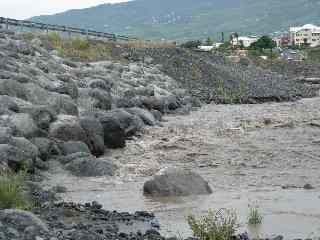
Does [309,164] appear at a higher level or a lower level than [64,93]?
lower

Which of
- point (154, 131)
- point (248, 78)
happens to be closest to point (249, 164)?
point (154, 131)

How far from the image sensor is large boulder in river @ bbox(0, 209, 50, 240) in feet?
23.1

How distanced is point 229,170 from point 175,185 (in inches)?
132

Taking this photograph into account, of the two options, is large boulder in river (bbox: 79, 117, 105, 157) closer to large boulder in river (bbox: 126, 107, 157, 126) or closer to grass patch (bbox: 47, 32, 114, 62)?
large boulder in river (bbox: 126, 107, 157, 126)

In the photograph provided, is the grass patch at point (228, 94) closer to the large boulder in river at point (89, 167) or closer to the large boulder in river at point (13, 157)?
the large boulder in river at point (89, 167)

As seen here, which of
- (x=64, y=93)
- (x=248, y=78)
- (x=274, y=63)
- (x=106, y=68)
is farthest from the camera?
(x=274, y=63)

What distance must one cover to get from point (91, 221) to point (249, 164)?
6.74 metres

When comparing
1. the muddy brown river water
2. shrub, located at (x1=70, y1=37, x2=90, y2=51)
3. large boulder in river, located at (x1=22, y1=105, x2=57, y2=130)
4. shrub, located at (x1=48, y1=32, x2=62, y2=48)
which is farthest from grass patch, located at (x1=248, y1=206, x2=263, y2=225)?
shrub, located at (x1=70, y1=37, x2=90, y2=51)

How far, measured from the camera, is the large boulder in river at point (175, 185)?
11.4 metres

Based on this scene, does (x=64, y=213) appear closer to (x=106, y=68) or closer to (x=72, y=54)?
(x=106, y=68)

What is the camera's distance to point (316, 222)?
938cm

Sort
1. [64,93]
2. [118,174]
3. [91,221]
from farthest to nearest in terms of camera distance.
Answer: [64,93], [118,174], [91,221]

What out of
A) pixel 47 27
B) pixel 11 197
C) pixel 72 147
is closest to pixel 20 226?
pixel 11 197

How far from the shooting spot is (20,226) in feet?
24.3
